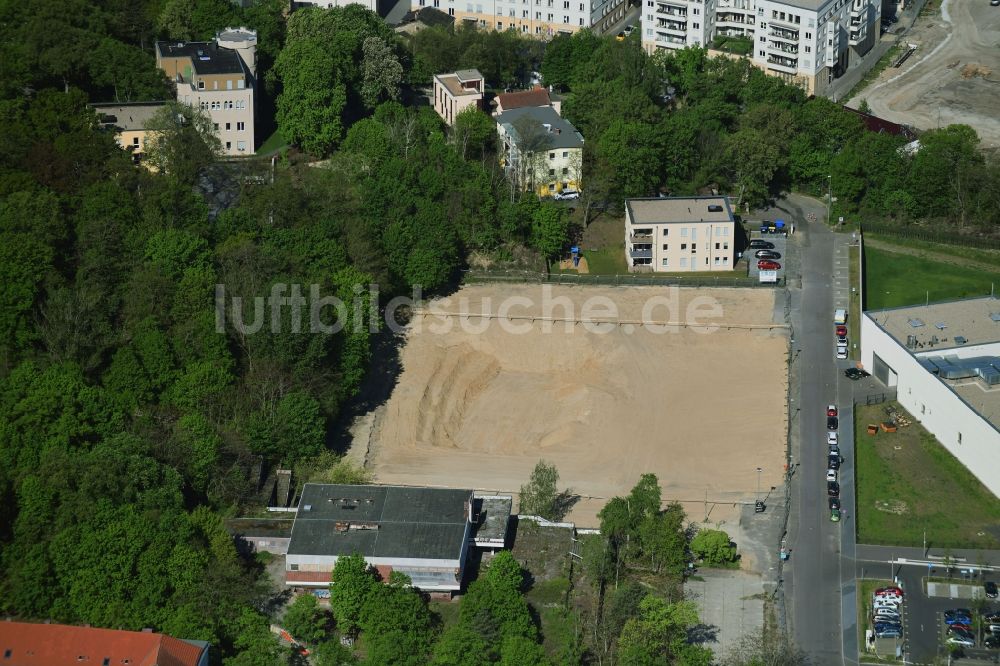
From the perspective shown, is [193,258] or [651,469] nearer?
[651,469]

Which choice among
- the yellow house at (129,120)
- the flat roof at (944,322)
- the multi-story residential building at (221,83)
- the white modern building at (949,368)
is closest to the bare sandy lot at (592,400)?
the white modern building at (949,368)

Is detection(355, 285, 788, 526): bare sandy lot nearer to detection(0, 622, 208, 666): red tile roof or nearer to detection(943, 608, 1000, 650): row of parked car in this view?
detection(943, 608, 1000, 650): row of parked car

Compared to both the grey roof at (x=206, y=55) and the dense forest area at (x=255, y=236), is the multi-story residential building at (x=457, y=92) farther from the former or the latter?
the grey roof at (x=206, y=55)

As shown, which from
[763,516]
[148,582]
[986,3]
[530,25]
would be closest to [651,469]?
[763,516]

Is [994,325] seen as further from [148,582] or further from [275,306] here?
[148,582]

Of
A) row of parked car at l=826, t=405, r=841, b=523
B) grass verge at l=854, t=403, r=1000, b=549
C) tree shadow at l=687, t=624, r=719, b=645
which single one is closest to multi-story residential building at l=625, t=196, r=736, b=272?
row of parked car at l=826, t=405, r=841, b=523

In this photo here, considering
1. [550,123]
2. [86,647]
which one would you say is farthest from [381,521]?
[550,123]
